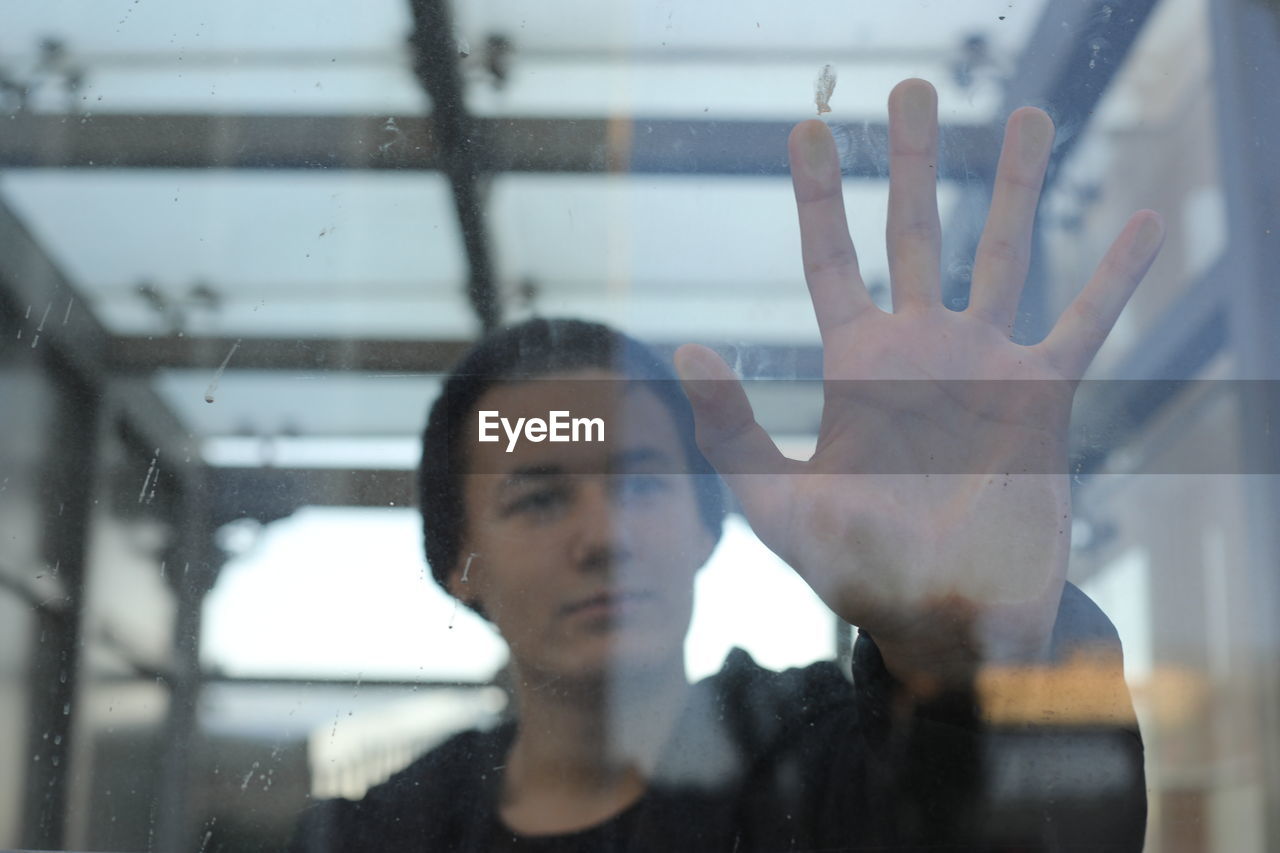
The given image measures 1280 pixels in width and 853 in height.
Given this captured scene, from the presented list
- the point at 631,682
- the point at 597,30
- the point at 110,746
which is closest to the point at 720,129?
the point at 597,30

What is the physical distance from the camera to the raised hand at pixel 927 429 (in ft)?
3.83

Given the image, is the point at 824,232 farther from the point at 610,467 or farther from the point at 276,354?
the point at 276,354

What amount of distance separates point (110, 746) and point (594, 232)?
0.69m

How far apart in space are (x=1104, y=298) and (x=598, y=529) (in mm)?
535

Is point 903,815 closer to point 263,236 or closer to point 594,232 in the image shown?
point 594,232

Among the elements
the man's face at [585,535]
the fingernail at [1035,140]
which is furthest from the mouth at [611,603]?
the fingernail at [1035,140]

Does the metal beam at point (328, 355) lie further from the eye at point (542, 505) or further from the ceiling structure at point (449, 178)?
the eye at point (542, 505)

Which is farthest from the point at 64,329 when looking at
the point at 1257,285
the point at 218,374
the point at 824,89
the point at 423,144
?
the point at 1257,285

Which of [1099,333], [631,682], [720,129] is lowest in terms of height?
[631,682]

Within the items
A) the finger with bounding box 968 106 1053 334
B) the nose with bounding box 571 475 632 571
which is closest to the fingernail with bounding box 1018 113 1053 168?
the finger with bounding box 968 106 1053 334

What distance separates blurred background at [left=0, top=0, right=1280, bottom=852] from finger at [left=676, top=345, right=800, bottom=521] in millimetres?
21

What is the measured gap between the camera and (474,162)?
4.10ft

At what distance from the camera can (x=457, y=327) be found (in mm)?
1210

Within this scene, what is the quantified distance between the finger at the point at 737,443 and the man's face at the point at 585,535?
0.11ft
